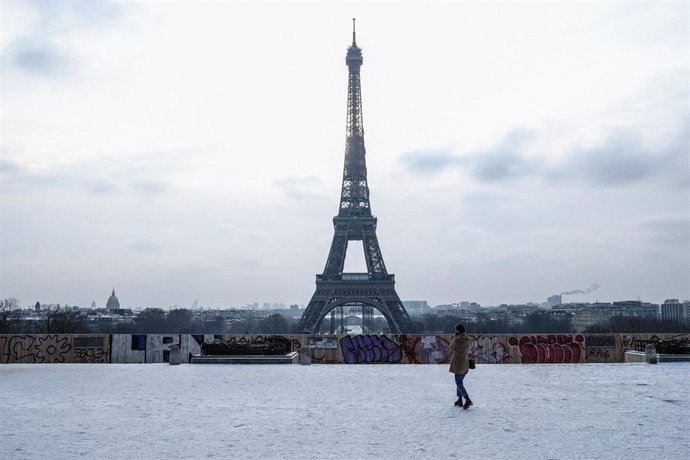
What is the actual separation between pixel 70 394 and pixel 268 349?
11164 mm

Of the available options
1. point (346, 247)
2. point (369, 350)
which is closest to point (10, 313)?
point (346, 247)

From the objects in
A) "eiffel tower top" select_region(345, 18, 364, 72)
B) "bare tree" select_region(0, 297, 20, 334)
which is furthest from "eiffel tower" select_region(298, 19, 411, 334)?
"bare tree" select_region(0, 297, 20, 334)

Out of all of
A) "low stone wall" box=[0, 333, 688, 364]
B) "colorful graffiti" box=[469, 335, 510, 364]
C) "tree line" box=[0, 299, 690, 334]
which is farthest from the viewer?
"tree line" box=[0, 299, 690, 334]

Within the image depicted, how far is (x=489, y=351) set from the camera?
101 ft

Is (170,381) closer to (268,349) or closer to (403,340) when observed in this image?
(268,349)

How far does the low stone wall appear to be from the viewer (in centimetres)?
3048

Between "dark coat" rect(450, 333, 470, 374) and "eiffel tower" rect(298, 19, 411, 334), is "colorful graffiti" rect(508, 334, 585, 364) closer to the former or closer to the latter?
"dark coat" rect(450, 333, 470, 374)

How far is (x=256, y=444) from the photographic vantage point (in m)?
10.8

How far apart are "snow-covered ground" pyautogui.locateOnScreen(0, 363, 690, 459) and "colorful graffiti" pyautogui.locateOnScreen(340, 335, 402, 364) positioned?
25.5ft

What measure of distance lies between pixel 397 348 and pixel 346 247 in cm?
5382

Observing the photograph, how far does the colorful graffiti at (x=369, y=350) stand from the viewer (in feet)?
100

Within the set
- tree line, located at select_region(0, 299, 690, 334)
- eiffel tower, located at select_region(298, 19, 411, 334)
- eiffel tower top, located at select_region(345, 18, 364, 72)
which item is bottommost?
tree line, located at select_region(0, 299, 690, 334)

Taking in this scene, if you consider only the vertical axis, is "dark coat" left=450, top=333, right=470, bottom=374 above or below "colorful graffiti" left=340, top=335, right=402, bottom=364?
above

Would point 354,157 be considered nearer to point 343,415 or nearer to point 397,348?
point 397,348
